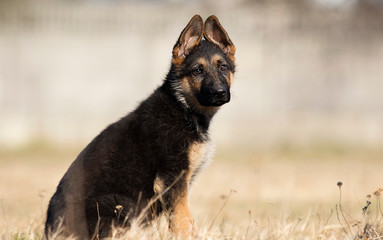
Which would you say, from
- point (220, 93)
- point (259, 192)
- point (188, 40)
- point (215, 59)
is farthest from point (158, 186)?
point (259, 192)

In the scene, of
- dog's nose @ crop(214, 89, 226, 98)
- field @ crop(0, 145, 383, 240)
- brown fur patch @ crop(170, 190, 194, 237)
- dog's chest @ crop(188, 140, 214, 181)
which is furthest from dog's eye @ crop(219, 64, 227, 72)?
brown fur patch @ crop(170, 190, 194, 237)

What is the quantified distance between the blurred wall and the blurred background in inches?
1.5

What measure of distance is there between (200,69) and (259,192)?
2754 millimetres

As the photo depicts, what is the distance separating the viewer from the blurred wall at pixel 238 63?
19922 millimetres

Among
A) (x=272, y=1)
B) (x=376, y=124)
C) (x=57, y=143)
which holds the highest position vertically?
(x=272, y=1)

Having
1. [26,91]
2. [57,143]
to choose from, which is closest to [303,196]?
[57,143]

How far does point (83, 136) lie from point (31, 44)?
4.18 metres

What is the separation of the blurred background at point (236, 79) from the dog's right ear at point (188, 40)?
12.2m

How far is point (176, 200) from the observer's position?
5500mm

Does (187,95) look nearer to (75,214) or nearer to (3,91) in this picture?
(75,214)

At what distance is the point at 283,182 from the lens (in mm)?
13203

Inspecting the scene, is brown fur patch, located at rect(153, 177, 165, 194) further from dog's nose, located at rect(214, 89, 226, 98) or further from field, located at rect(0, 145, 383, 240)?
dog's nose, located at rect(214, 89, 226, 98)

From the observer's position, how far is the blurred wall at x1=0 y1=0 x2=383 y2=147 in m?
19.9

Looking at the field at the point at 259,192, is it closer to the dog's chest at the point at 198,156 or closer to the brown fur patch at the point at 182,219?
the brown fur patch at the point at 182,219
